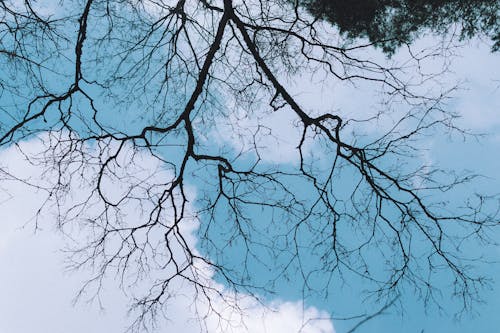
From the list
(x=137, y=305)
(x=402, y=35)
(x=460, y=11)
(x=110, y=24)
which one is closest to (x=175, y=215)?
(x=137, y=305)

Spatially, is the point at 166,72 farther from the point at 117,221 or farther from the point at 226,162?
the point at 117,221

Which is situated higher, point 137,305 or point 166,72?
point 166,72

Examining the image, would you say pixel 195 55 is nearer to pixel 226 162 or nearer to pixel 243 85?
pixel 243 85

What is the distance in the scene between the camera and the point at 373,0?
5844 millimetres

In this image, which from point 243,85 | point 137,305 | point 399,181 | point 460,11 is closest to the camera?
point 137,305

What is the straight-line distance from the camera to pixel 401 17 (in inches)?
230

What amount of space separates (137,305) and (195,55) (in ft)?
11.0

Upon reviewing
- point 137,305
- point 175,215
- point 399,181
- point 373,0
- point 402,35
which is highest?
point 373,0

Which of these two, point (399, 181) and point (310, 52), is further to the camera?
point (310, 52)

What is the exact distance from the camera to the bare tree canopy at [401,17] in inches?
218

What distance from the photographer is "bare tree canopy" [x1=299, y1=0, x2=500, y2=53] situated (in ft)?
18.1

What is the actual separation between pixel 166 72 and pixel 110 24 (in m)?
0.93

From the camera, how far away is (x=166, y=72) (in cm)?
605

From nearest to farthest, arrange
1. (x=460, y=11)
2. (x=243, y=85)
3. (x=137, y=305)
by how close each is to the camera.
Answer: (x=137, y=305)
(x=460, y=11)
(x=243, y=85)
